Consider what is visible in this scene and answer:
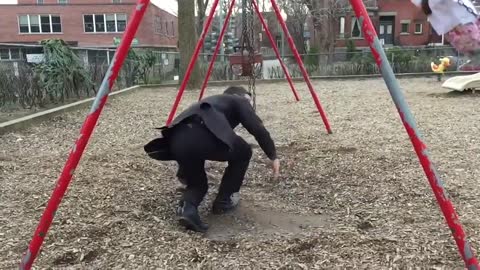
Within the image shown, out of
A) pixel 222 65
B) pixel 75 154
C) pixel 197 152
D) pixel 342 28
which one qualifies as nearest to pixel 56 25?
pixel 342 28

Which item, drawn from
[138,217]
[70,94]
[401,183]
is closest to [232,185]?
[138,217]

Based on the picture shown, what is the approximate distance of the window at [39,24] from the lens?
44656mm

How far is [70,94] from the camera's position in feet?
31.3

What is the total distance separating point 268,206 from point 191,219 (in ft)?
2.41

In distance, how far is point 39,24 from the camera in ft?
148

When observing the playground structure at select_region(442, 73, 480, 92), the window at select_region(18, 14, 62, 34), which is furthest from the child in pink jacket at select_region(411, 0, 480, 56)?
the window at select_region(18, 14, 62, 34)

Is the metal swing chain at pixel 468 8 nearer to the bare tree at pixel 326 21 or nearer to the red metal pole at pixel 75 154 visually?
the red metal pole at pixel 75 154

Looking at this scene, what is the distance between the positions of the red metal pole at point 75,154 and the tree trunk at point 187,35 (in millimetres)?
11065

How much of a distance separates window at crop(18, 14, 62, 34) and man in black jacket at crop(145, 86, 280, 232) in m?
46.1

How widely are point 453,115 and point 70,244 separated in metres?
6.21

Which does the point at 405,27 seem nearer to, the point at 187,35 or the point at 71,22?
the point at 71,22

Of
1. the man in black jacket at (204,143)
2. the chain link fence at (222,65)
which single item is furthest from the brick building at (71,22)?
the man in black jacket at (204,143)

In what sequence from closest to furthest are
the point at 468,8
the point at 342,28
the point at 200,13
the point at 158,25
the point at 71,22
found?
1. the point at 468,8
2. the point at 200,13
3. the point at 342,28
4. the point at 71,22
5. the point at 158,25

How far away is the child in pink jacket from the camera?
1.63m
